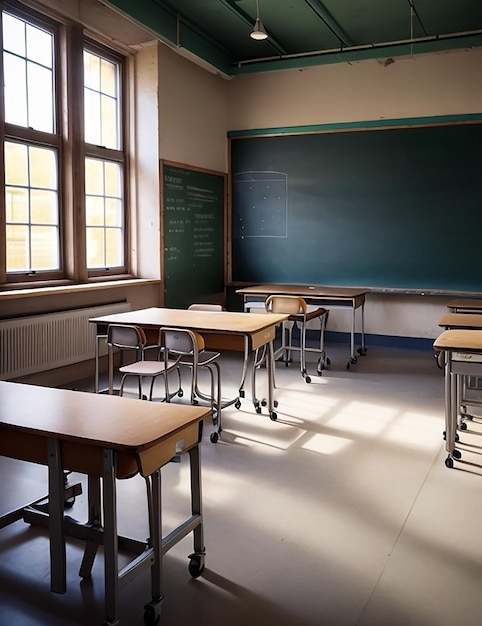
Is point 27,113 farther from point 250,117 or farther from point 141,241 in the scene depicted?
point 250,117

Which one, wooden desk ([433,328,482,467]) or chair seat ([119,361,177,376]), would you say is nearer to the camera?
wooden desk ([433,328,482,467])

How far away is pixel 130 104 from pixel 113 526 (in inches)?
225

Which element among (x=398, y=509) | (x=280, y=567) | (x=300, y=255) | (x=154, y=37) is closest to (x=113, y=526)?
(x=280, y=567)

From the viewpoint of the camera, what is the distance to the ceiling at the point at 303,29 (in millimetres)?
6258

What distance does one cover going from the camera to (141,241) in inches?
275

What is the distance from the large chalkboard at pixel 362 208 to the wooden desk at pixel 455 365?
3.68 m

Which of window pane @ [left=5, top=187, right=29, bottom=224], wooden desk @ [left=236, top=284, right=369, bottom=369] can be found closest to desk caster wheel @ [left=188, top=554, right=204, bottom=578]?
window pane @ [left=5, top=187, right=29, bottom=224]

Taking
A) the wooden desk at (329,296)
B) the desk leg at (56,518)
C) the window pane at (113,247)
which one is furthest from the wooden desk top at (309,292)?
the desk leg at (56,518)

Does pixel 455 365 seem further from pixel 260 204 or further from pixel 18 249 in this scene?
pixel 260 204

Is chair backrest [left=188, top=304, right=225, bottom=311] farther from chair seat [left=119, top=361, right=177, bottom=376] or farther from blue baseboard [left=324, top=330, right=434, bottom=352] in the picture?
blue baseboard [left=324, top=330, right=434, bottom=352]

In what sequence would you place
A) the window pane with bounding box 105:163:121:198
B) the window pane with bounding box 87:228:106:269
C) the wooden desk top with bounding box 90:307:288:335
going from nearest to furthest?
the wooden desk top with bounding box 90:307:288:335 → the window pane with bounding box 87:228:106:269 → the window pane with bounding box 105:163:121:198

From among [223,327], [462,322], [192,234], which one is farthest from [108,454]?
[192,234]

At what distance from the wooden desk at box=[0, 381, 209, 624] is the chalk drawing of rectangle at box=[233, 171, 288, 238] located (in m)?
5.86

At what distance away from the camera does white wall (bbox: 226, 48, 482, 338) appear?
7.14m
